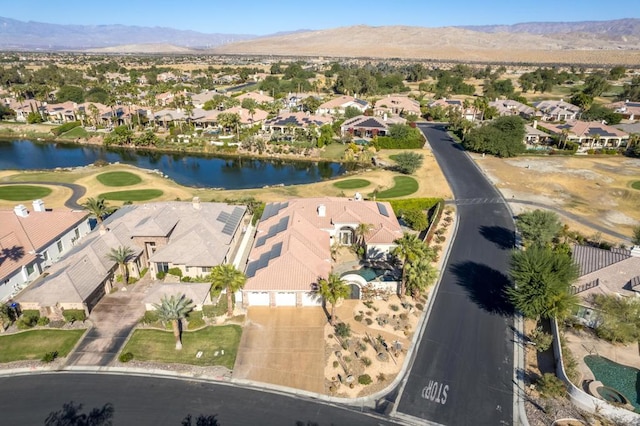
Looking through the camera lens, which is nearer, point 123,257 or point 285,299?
point 285,299

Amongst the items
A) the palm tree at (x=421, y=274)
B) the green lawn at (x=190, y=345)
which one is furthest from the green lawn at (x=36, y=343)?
the palm tree at (x=421, y=274)

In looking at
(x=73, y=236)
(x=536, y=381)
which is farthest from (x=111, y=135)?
(x=536, y=381)

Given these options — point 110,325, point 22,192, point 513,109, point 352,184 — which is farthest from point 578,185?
point 22,192

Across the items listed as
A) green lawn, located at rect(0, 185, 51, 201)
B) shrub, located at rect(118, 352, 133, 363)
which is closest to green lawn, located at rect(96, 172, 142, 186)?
green lawn, located at rect(0, 185, 51, 201)

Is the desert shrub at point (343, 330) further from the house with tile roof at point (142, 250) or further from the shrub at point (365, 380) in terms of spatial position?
the house with tile roof at point (142, 250)

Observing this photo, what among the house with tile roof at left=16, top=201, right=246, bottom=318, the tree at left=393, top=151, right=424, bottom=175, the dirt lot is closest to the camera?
the house with tile roof at left=16, top=201, right=246, bottom=318

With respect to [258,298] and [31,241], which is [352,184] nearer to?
[258,298]

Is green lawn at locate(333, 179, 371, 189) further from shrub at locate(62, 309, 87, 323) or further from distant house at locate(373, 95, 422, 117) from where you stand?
Answer: distant house at locate(373, 95, 422, 117)
